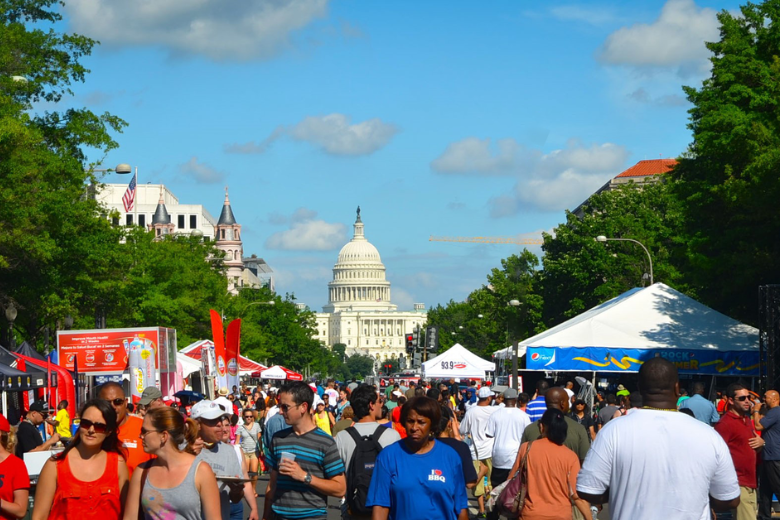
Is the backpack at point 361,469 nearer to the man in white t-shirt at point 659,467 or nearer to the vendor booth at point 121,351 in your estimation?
the man in white t-shirt at point 659,467

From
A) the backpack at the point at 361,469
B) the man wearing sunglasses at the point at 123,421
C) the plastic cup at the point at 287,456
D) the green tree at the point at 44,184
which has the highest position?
the green tree at the point at 44,184

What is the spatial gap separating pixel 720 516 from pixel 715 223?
22.5m

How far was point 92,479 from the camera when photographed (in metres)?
6.62

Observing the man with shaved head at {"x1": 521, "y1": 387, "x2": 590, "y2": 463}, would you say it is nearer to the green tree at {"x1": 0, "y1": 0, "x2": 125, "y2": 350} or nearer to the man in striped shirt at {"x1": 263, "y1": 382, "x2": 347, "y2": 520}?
the man in striped shirt at {"x1": 263, "y1": 382, "x2": 347, "y2": 520}

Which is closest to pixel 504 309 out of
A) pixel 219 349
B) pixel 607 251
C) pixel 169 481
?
pixel 607 251

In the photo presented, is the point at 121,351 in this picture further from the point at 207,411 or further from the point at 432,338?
the point at 432,338

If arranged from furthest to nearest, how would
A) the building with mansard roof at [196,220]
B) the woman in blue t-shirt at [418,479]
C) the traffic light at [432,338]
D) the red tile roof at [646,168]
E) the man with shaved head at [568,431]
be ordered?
the building with mansard roof at [196,220] < the red tile roof at [646,168] < the traffic light at [432,338] < the man with shaved head at [568,431] < the woman in blue t-shirt at [418,479]

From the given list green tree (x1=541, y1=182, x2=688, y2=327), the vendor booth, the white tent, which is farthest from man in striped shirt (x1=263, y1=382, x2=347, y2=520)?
green tree (x1=541, y1=182, x2=688, y2=327)

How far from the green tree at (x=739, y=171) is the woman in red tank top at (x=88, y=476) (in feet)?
79.2

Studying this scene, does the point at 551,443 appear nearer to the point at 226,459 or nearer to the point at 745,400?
the point at 226,459

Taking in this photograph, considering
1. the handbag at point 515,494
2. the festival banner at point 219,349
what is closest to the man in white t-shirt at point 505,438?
the handbag at point 515,494

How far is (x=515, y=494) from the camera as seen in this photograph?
8711 mm

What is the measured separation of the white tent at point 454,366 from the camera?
45312 mm

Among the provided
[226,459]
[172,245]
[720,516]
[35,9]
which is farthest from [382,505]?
[172,245]
